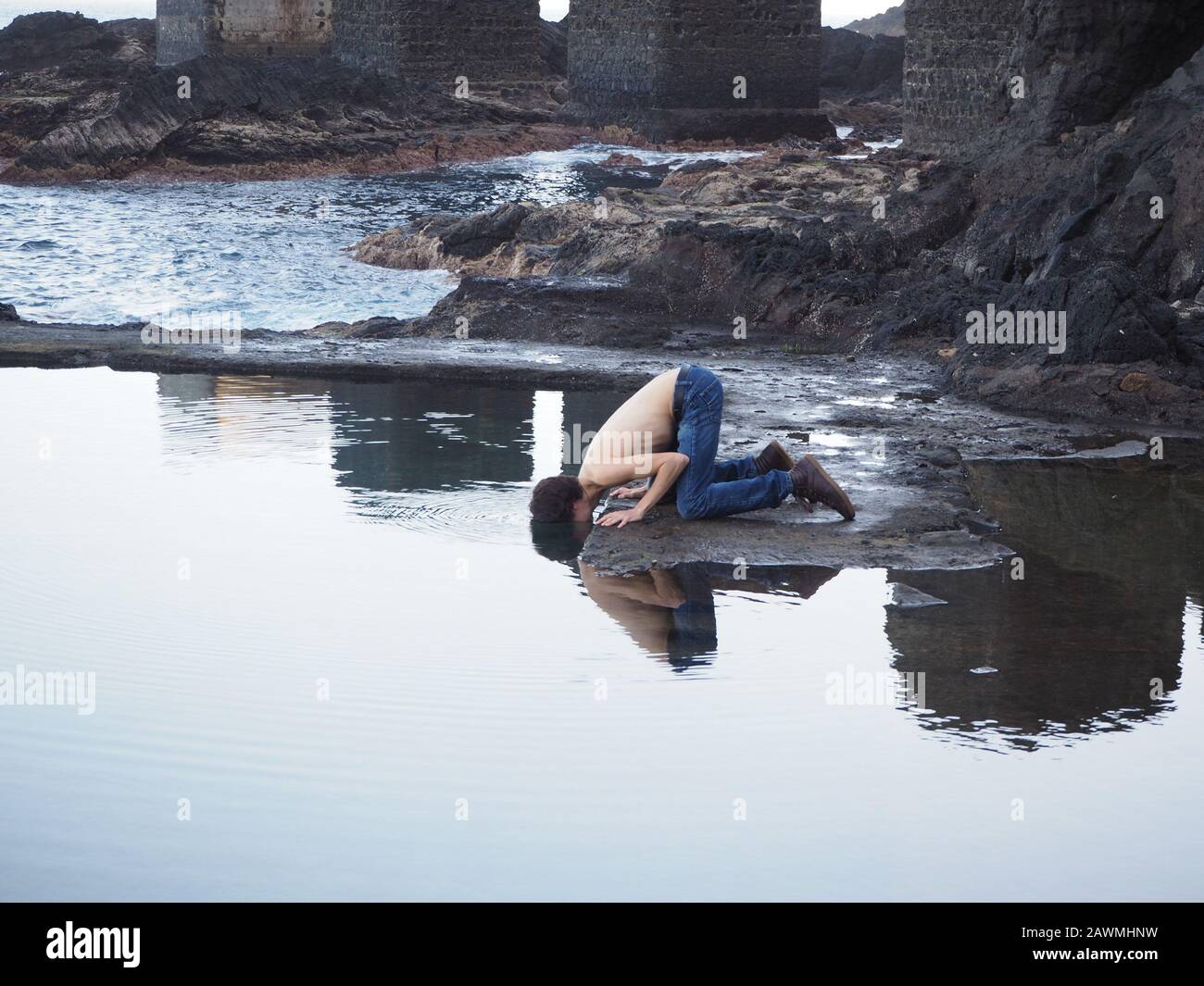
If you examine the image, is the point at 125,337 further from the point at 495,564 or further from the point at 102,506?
the point at 495,564

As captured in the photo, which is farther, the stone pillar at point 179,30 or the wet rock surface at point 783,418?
the stone pillar at point 179,30

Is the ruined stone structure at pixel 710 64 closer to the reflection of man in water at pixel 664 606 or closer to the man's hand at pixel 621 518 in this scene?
the man's hand at pixel 621 518

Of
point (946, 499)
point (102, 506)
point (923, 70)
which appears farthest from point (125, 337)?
point (923, 70)

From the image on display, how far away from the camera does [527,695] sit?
461 cm

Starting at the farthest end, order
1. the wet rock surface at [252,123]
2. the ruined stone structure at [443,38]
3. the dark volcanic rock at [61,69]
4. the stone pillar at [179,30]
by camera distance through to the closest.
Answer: the stone pillar at [179,30] → the ruined stone structure at [443,38] → the dark volcanic rock at [61,69] → the wet rock surface at [252,123]

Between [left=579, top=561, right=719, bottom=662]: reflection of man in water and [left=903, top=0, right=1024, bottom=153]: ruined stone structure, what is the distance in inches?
546

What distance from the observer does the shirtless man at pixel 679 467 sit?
6062 millimetres

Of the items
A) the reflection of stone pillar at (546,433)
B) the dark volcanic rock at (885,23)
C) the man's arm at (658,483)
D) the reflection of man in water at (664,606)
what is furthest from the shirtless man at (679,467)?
the dark volcanic rock at (885,23)

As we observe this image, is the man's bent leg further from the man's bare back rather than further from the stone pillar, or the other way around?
the stone pillar

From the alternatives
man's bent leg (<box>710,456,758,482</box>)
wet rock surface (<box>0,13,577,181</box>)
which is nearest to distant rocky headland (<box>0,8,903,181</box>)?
wet rock surface (<box>0,13,577,181</box>)

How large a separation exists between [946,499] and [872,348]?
151 inches

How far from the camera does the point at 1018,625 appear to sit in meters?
5.15

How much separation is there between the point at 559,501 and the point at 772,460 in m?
0.88

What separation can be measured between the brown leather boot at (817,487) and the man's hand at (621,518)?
2.07 ft
